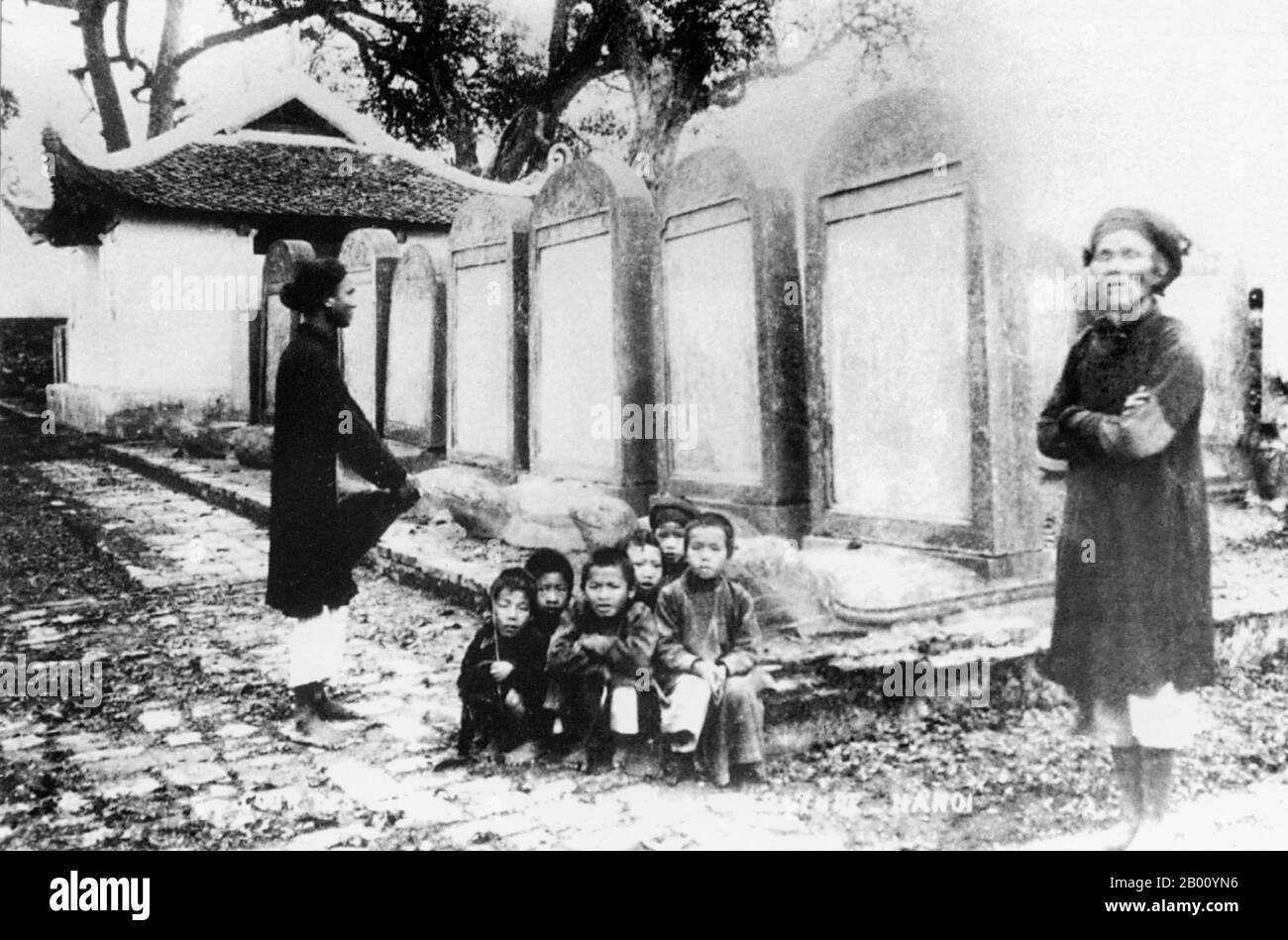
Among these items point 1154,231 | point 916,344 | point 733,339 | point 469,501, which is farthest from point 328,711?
point 1154,231

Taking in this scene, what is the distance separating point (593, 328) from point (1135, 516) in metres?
2.40

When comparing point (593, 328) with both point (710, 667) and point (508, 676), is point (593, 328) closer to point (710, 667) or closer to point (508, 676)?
point (508, 676)

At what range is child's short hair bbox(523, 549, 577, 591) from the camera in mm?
3041

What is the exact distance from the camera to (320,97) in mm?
5188

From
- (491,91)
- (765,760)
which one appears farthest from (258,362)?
(765,760)

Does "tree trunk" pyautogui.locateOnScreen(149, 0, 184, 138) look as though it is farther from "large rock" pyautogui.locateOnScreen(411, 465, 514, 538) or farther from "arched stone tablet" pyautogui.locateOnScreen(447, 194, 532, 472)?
"large rock" pyautogui.locateOnScreen(411, 465, 514, 538)

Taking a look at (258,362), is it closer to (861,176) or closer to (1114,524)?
(861,176)

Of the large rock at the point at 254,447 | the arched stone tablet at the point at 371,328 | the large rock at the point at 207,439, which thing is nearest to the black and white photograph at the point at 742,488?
the arched stone tablet at the point at 371,328

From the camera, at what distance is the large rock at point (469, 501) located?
4570mm

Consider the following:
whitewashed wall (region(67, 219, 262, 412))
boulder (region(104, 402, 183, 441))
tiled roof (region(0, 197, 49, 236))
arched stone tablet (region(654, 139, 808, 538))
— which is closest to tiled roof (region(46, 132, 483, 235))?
tiled roof (region(0, 197, 49, 236))

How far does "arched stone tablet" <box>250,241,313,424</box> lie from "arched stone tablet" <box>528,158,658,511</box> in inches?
103

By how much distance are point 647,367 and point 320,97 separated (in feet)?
7.24

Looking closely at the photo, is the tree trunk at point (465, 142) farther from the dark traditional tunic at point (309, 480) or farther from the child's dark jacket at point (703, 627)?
the child's dark jacket at point (703, 627)

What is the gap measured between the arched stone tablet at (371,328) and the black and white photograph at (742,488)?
0.38 metres
